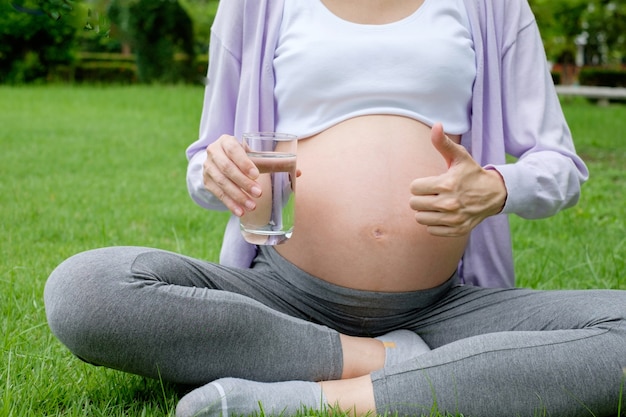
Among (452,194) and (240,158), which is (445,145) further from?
(240,158)

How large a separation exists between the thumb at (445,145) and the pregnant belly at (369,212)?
0.25 meters

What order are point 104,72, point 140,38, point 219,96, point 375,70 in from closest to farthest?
point 375,70, point 219,96, point 140,38, point 104,72

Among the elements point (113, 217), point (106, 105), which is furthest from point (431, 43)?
point (106, 105)

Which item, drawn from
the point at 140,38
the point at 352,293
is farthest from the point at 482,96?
the point at 140,38

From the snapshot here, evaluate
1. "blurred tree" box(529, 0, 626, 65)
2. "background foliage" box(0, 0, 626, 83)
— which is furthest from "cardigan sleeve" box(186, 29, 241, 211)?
"background foliage" box(0, 0, 626, 83)

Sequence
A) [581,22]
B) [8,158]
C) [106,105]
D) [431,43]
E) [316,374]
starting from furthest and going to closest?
[581,22] < [106,105] < [8,158] < [431,43] < [316,374]

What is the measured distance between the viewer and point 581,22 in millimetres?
23375

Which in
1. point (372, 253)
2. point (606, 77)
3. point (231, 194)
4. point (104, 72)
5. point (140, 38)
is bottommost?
point (104, 72)

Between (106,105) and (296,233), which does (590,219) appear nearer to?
(296,233)

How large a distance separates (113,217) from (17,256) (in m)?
0.99

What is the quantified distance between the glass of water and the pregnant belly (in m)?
0.16

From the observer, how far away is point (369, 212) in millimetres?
2105

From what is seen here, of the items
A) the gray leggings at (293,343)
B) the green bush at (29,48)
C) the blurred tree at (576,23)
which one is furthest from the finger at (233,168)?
the green bush at (29,48)

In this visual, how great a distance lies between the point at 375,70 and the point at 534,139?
1.54ft
